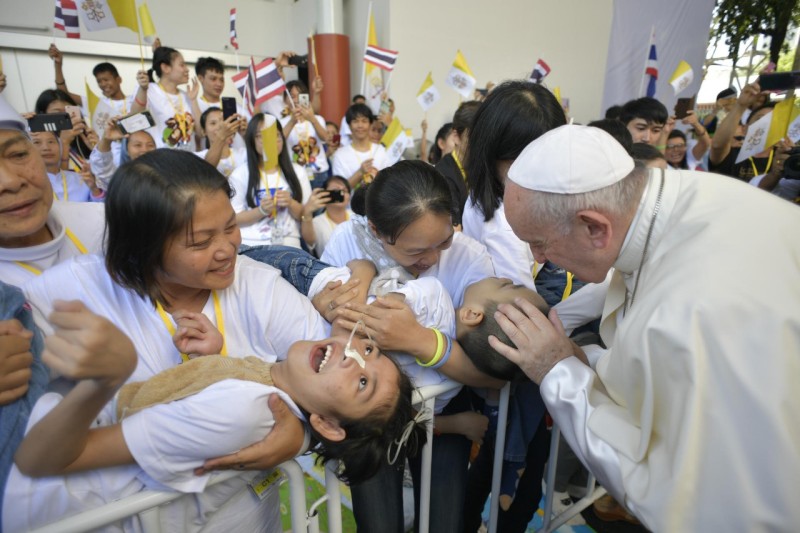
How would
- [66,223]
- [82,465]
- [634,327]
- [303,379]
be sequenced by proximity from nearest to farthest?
[82,465]
[634,327]
[303,379]
[66,223]

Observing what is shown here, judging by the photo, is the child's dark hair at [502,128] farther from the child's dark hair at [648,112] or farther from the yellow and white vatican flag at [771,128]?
the yellow and white vatican flag at [771,128]

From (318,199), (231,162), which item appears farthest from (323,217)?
(231,162)

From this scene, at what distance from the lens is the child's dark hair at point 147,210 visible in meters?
1.47

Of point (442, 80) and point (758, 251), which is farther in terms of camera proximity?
point (442, 80)

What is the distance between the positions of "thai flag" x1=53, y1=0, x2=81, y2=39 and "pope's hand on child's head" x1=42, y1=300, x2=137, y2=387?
664 cm

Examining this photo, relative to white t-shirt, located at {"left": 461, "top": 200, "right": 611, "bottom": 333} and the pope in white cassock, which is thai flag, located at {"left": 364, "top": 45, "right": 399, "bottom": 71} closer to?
white t-shirt, located at {"left": 461, "top": 200, "right": 611, "bottom": 333}

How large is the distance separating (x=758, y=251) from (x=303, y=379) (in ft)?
4.78

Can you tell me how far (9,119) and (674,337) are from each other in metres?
2.39

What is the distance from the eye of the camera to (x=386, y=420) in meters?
1.55

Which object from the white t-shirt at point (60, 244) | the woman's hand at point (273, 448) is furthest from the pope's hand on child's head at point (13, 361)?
the white t-shirt at point (60, 244)

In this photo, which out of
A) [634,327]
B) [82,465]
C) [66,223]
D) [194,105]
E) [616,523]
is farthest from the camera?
[194,105]

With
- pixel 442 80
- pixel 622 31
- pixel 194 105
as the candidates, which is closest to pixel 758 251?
pixel 194 105

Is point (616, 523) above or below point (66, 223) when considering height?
below

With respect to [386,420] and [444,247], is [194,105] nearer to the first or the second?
[444,247]
